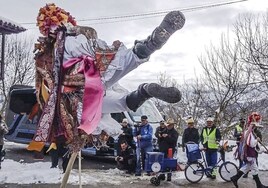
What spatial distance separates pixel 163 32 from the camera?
83.2 inches

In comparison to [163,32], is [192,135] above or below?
below

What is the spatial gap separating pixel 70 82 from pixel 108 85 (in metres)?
0.24

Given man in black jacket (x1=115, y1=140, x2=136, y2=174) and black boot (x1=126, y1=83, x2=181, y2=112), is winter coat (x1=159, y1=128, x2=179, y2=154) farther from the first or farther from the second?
black boot (x1=126, y1=83, x2=181, y2=112)

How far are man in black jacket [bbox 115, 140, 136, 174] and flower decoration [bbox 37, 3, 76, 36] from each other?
9.15m

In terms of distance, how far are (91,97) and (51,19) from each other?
63cm

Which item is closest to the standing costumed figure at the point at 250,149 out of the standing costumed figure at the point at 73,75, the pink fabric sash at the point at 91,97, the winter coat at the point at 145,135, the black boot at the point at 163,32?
the winter coat at the point at 145,135

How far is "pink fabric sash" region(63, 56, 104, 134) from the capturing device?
2430 mm

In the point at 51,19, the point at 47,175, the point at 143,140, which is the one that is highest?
the point at 51,19

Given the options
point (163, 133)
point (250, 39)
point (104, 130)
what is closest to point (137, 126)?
point (163, 133)

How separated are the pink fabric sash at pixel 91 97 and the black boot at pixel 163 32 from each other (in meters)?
0.40

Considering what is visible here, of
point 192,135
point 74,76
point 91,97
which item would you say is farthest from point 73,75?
point 192,135

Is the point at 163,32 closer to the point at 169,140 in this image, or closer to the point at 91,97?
the point at 91,97

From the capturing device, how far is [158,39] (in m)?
2.13

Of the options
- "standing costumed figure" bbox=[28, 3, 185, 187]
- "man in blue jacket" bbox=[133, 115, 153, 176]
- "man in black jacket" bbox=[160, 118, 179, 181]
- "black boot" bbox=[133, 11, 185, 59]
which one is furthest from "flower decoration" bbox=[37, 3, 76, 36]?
"man in blue jacket" bbox=[133, 115, 153, 176]
